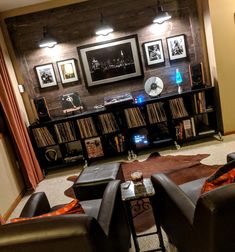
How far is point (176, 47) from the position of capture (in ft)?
12.9

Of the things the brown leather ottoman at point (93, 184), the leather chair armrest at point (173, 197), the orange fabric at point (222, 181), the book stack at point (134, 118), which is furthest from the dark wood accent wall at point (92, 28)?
the orange fabric at point (222, 181)

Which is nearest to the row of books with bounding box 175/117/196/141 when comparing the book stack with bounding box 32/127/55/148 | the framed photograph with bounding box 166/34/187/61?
the framed photograph with bounding box 166/34/187/61

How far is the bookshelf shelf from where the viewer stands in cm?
379

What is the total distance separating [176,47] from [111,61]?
3.23 feet

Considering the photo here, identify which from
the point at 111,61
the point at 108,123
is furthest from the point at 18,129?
the point at 111,61

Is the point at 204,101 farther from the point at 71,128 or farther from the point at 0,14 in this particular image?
the point at 0,14

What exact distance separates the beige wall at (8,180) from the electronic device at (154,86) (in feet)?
6.79

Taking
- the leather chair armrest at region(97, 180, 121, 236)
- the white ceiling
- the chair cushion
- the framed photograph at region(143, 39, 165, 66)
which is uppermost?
the white ceiling

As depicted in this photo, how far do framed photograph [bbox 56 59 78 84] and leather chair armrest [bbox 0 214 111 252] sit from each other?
10.1 feet

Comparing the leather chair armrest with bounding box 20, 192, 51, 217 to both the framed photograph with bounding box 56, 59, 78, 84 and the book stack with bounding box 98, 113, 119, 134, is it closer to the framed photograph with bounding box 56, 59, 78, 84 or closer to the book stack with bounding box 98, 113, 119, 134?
the book stack with bounding box 98, 113, 119, 134

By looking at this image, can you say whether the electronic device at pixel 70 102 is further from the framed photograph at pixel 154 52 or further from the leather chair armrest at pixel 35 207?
the leather chair armrest at pixel 35 207

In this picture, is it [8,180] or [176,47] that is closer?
[8,180]

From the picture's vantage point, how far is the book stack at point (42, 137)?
12.5 feet

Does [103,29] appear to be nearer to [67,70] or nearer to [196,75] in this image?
[67,70]
